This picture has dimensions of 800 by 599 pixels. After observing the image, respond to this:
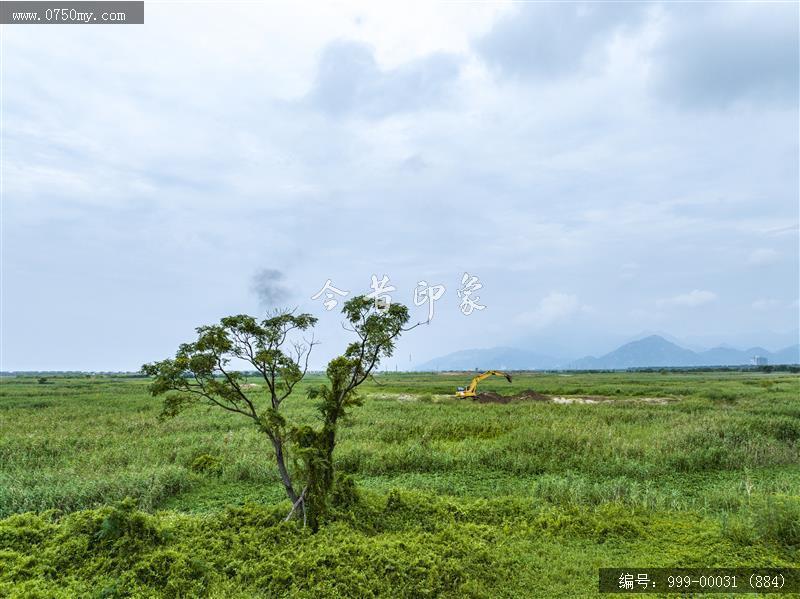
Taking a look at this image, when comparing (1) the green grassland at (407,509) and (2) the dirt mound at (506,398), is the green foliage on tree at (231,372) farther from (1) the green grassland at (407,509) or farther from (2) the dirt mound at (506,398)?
(2) the dirt mound at (506,398)

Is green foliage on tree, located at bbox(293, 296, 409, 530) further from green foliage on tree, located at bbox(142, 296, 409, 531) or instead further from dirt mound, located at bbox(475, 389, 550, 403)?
dirt mound, located at bbox(475, 389, 550, 403)

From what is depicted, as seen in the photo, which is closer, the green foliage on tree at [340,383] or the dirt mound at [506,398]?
the green foliage on tree at [340,383]

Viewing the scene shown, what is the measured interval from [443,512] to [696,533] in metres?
5.16

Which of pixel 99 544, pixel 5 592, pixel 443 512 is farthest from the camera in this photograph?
pixel 443 512

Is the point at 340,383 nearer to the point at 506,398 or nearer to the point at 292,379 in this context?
the point at 292,379

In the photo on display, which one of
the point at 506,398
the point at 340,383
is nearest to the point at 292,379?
the point at 340,383

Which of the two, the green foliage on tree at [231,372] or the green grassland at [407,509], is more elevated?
the green foliage on tree at [231,372]

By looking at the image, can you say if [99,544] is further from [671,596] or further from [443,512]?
[671,596]

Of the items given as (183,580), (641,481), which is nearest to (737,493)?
(641,481)

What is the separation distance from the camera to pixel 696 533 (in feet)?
29.1

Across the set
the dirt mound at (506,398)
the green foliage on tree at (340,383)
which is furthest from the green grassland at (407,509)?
the dirt mound at (506,398)

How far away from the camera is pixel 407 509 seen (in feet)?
32.4

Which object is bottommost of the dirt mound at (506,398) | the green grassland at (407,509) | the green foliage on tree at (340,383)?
the dirt mound at (506,398)

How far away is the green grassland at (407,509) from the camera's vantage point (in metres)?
7.07
